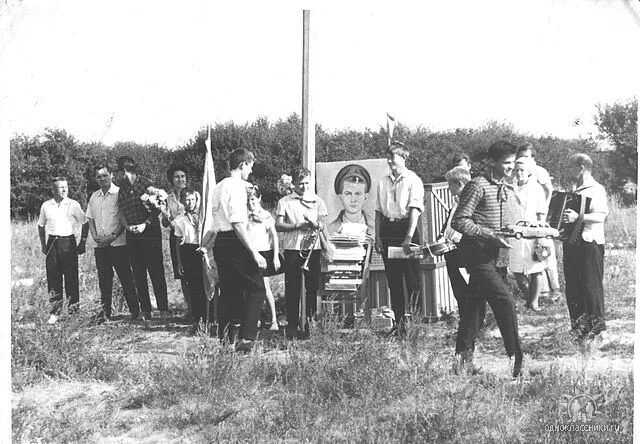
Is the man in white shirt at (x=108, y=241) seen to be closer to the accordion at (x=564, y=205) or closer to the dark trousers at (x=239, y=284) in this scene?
the dark trousers at (x=239, y=284)

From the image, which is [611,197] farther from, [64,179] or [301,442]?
[64,179]

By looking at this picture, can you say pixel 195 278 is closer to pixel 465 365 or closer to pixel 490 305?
pixel 465 365

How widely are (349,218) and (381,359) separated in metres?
1.23

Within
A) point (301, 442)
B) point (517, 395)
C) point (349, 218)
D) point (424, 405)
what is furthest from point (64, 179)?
point (517, 395)

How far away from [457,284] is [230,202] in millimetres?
1846

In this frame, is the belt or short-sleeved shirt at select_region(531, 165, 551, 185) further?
the belt

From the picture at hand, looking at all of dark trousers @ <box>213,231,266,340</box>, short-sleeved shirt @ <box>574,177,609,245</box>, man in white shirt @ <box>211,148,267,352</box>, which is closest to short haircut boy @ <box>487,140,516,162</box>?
short-sleeved shirt @ <box>574,177,609,245</box>

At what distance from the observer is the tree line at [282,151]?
6227 millimetres

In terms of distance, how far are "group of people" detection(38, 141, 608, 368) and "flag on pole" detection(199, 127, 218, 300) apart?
43mm

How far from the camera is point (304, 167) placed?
6.69m

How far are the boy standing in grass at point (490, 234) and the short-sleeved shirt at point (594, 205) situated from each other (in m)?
0.59

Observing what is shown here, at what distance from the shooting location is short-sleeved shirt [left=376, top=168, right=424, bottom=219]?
21.4ft

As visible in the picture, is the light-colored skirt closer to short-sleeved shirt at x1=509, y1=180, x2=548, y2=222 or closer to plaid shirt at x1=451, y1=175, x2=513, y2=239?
short-sleeved shirt at x1=509, y1=180, x2=548, y2=222

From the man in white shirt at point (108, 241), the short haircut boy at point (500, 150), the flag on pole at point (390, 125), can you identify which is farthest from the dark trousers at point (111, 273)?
the short haircut boy at point (500, 150)
